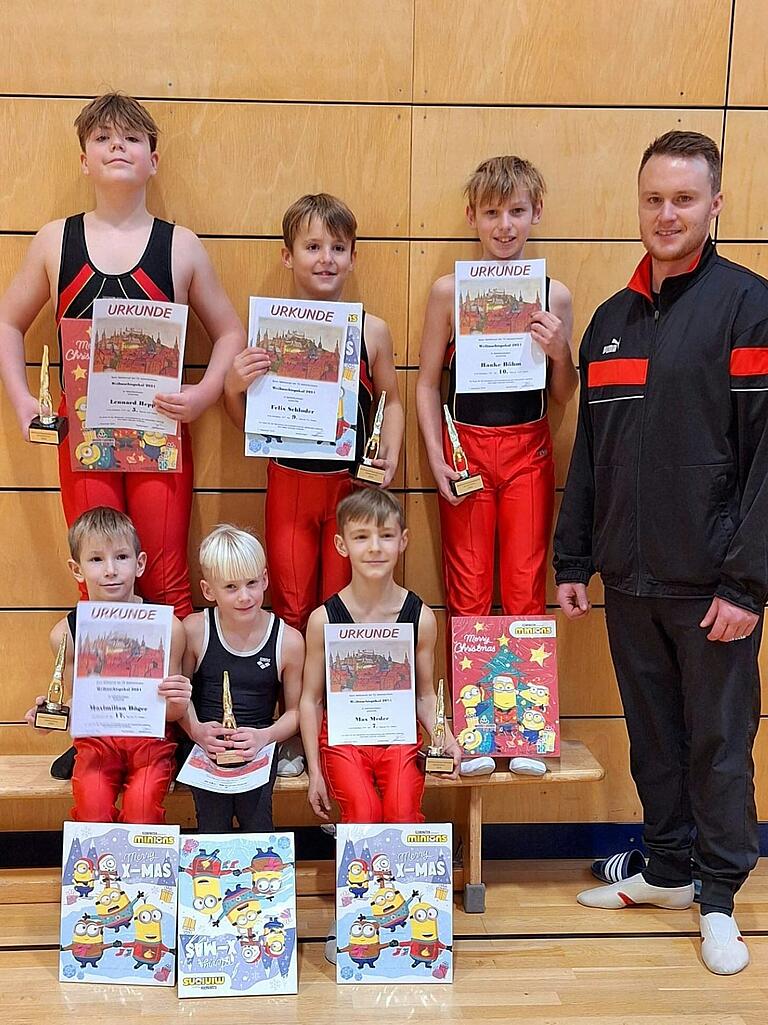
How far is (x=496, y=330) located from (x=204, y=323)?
2.42 ft

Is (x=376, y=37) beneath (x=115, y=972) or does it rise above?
above

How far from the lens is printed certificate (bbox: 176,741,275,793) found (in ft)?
7.27

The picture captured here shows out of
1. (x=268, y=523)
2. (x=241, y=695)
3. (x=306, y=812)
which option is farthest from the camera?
(x=306, y=812)

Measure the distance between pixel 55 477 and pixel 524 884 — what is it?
5.42ft

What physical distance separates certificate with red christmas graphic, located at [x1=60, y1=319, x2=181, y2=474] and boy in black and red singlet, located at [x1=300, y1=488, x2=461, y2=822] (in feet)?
1.61

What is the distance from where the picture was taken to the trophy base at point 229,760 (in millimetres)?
2258

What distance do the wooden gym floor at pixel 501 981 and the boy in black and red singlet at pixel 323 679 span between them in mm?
357

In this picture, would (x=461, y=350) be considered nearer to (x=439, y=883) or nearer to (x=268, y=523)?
(x=268, y=523)

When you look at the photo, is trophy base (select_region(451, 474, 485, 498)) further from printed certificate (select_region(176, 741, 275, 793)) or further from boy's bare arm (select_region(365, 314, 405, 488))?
printed certificate (select_region(176, 741, 275, 793))

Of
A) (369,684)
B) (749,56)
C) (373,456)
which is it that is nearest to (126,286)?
(373,456)

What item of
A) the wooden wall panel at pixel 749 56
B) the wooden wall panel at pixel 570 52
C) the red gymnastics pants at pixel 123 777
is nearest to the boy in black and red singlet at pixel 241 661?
the red gymnastics pants at pixel 123 777

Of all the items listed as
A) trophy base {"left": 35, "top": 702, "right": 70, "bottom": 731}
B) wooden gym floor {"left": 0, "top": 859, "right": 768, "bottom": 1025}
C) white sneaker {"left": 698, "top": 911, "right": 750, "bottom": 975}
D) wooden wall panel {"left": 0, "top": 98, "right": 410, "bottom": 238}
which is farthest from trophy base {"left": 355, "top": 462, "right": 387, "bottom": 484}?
white sneaker {"left": 698, "top": 911, "right": 750, "bottom": 975}

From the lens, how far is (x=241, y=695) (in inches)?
92.3

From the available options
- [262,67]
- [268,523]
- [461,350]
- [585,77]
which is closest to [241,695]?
[268,523]
